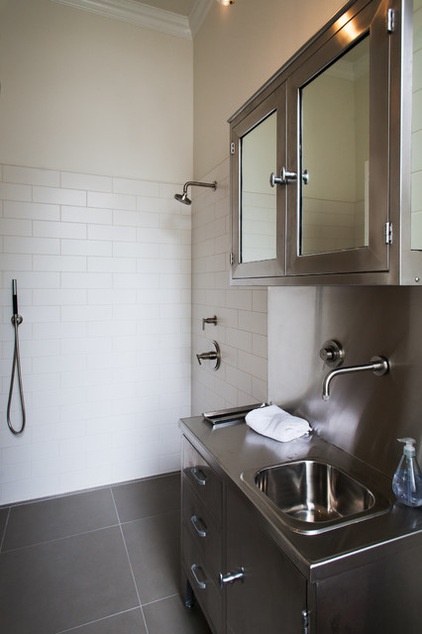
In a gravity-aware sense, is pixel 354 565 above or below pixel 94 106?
below

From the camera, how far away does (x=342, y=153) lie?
1.04 meters

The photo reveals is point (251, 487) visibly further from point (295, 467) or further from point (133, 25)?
point (133, 25)

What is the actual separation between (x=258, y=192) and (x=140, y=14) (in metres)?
2.13

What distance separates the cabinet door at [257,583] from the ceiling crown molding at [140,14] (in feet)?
9.75

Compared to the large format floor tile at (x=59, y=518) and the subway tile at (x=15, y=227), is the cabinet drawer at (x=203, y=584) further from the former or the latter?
the subway tile at (x=15, y=227)

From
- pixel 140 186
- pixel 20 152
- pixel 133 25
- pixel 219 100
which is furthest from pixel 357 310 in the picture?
pixel 133 25

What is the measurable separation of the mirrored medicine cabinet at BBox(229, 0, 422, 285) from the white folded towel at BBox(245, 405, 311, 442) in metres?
0.56

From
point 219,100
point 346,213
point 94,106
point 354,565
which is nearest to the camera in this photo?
point 354,565

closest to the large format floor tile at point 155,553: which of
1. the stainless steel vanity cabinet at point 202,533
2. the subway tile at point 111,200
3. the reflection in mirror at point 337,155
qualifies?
the stainless steel vanity cabinet at point 202,533

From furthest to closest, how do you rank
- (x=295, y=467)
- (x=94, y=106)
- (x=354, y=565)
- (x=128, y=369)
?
(x=128, y=369) → (x=94, y=106) → (x=295, y=467) → (x=354, y=565)

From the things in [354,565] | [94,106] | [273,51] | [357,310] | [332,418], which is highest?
[94,106]

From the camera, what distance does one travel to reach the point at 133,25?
2621 mm

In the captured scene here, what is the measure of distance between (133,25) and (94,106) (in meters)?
0.65

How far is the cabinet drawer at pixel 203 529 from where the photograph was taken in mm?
1274
